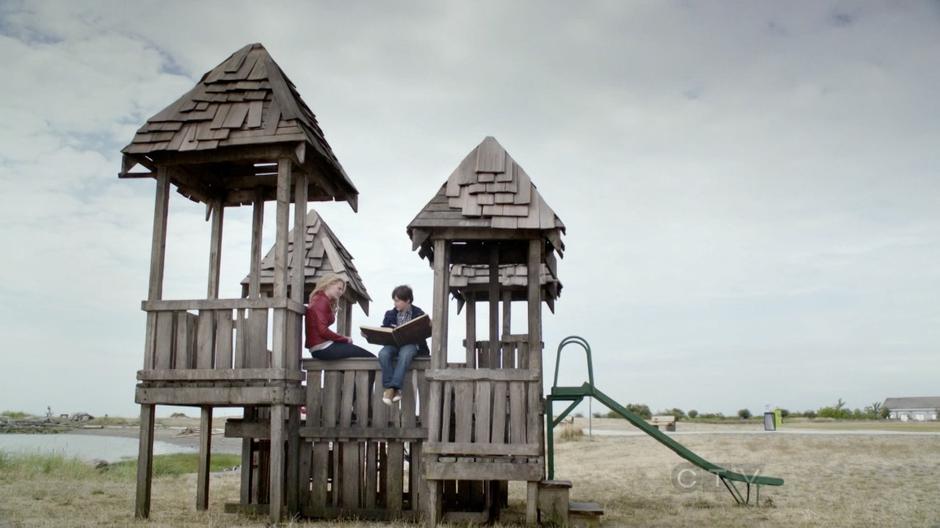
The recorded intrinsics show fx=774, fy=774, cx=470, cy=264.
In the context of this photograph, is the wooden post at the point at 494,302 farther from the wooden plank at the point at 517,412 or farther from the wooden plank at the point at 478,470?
the wooden plank at the point at 478,470

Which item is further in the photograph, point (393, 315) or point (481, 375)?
point (393, 315)

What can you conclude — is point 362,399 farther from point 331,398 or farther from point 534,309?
point 534,309

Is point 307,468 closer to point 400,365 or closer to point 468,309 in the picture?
point 400,365

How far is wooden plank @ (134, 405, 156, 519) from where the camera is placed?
9.91m

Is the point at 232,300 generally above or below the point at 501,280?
below

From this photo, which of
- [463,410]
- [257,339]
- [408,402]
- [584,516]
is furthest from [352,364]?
[584,516]

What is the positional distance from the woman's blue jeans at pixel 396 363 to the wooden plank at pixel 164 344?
2.77 meters

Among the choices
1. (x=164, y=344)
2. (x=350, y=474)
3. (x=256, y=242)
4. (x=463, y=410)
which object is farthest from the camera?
(x=256, y=242)

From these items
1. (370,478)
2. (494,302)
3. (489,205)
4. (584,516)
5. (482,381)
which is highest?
(489,205)

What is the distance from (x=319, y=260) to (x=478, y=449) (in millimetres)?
6179

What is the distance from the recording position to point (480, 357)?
13.2m

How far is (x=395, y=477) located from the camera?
403 inches

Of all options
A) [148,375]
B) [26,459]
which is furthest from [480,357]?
[26,459]

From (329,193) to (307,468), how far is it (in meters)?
4.13
